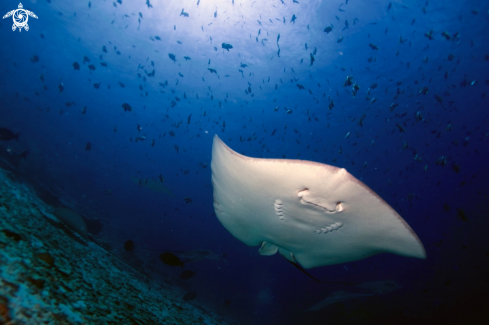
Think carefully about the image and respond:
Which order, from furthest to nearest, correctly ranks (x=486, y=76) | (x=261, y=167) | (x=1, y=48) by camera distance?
(x=1, y=48)
(x=486, y=76)
(x=261, y=167)

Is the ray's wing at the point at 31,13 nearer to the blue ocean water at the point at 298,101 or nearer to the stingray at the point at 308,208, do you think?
the blue ocean water at the point at 298,101

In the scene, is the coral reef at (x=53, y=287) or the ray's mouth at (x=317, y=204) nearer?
the coral reef at (x=53, y=287)

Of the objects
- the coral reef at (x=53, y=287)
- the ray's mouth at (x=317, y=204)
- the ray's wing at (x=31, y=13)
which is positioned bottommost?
the coral reef at (x=53, y=287)

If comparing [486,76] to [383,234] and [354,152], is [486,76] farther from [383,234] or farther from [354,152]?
[383,234]

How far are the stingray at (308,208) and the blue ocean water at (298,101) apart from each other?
618 cm

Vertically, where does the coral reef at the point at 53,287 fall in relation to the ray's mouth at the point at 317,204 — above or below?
below

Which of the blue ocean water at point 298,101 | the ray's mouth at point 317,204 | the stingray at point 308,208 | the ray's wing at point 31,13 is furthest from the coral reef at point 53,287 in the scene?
the ray's wing at point 31,13

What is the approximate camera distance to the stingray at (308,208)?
5.78 ft

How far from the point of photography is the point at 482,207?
2027cm

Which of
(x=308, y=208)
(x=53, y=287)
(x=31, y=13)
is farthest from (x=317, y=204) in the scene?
(x=31, y=13)

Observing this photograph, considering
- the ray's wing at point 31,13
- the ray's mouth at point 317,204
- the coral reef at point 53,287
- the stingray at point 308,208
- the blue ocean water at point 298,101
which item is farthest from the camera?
the ray's wing at point 31,13

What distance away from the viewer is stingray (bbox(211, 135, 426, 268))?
1763 millimetres

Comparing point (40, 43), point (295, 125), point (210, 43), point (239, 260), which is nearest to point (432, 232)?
point (295, 125)

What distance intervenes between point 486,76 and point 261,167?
2413cm
